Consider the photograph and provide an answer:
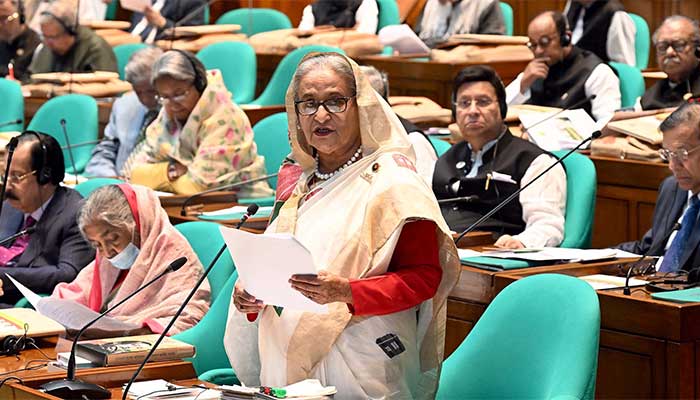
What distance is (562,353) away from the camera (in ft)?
9.50

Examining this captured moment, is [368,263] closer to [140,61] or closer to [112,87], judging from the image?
[140,61]

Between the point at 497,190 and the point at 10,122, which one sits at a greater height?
the point at 497,190

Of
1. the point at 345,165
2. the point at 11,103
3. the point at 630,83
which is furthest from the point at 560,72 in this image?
the point at 345,165

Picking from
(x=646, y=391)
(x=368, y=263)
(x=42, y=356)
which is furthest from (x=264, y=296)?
(x=646, y=391)

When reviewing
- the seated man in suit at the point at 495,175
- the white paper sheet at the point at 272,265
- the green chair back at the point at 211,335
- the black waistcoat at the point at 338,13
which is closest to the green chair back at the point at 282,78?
the black waistcoat at the point at 338,13

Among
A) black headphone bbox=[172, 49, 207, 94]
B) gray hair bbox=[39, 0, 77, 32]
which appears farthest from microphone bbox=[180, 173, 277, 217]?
gray hair bbox=[39, 0, 77, 32]

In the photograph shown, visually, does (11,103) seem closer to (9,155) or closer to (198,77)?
(198,77)

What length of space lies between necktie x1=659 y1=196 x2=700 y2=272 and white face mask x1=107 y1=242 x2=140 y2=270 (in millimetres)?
1546

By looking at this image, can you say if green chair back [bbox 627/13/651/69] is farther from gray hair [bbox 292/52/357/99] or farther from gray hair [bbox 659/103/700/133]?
gray hair [bbox 292/52/357/99]

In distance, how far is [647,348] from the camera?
3.56 meters

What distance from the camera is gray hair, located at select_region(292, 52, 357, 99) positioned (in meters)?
3.01

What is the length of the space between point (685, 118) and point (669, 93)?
6.53ft

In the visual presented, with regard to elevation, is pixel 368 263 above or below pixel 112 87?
above

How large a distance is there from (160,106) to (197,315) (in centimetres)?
288
